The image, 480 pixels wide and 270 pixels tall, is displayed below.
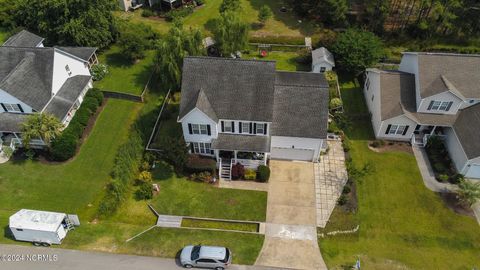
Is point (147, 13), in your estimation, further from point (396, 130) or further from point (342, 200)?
point (342, 200)

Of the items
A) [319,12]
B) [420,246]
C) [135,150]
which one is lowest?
[420,246]

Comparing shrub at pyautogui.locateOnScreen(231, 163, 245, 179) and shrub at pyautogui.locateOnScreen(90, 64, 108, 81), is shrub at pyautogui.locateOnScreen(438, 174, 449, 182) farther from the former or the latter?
shrub at pyautogui.locateOnScreen(90, 64, 108, 81)

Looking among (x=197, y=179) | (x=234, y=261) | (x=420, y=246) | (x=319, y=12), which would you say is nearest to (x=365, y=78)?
(x=319, y=12)

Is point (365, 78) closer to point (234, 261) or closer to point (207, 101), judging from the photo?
point (207, 101)

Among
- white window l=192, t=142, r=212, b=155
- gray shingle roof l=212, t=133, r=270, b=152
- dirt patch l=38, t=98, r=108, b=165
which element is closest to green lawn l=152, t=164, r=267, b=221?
white window l=192, t=142, r=212, b=155

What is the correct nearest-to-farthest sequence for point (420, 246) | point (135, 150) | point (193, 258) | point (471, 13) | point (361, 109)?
point (193, 258)
point (420, 246)
point (135, 150)
point (361, 109)
point (471, 13)
